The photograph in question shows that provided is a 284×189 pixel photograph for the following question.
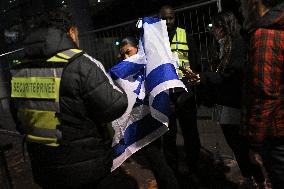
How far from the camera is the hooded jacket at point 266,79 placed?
7.66 feet

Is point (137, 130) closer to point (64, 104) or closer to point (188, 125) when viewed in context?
point (188, 125)

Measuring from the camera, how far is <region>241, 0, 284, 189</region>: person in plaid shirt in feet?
7.68

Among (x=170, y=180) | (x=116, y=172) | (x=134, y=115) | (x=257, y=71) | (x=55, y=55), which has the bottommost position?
(x=116, y=172)

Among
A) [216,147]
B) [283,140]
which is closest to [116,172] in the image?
[216,147]

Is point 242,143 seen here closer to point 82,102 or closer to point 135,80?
point 135,80

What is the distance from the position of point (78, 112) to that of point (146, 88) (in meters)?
1.23

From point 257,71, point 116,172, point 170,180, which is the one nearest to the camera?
point 257,71

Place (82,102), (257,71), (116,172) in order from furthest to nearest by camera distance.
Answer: (116,172) < (82,102) < (257,71)

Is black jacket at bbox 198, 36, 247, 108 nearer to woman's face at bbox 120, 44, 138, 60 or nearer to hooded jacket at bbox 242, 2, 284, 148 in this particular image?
woman's face at bbox 120, 44, 138, 60

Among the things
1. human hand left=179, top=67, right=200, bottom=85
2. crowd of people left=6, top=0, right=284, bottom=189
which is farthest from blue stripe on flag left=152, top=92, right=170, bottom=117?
crowd of people left=6, top=0, right=284, bottom=189

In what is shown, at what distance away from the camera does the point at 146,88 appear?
3838mm

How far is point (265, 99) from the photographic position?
7.98 feet

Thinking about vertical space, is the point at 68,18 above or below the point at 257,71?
above

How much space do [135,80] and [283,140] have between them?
1.77 m
